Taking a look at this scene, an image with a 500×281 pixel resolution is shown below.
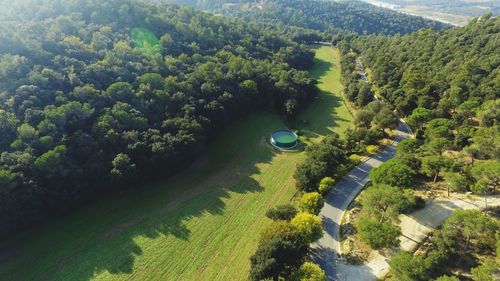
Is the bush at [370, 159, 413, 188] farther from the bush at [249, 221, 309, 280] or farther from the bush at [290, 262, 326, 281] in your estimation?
the bush at [290, 262, 326, 281]

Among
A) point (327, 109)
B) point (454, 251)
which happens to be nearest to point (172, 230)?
point (454, 251)

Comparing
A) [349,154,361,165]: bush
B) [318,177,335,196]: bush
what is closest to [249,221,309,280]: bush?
[318,177,335,196]: bush

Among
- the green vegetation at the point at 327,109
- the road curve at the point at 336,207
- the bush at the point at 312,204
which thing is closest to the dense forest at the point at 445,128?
the road curve at the point at 336,207

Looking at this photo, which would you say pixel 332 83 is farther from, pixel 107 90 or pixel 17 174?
pixel 17 174

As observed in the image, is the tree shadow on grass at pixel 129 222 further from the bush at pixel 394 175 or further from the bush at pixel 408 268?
the bush at pixel 408 268

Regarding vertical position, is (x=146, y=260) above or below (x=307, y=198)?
below

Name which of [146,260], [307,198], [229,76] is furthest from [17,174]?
[229,76]
